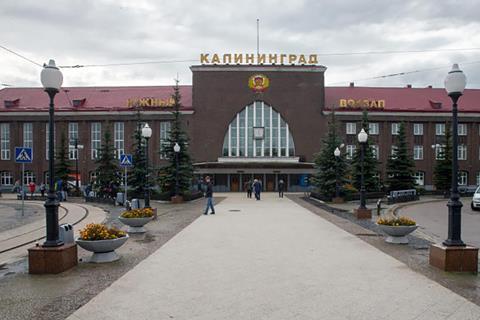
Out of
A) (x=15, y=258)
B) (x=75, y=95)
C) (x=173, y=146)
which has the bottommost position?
(x=15, y=258)

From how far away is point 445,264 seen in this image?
843cm

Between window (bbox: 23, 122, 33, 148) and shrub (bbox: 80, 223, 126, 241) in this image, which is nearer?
shrub (bbox: 80, 223, 126, 241)

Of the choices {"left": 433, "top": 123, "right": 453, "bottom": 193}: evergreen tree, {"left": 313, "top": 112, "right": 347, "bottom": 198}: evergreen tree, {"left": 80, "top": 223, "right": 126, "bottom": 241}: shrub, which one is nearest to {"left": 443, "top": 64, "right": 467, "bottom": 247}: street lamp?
{"left": 80, "top": 223, "right": 126, "bottom": 241}: shrub

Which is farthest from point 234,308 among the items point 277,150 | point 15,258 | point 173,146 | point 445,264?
point 277,150

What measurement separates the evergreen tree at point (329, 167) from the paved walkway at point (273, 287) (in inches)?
828

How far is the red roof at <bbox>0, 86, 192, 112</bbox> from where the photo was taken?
58906 mm

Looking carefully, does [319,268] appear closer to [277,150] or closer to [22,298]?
[22,298]

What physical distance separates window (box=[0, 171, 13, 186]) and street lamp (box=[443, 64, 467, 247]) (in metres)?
58.9

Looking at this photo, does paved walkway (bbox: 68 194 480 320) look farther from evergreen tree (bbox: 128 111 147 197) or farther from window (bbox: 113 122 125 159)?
window (bbox: 113 122 125 159)

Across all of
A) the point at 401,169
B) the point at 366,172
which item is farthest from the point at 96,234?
the point at 401,169

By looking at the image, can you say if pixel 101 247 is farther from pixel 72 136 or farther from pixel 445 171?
pixel 72 136

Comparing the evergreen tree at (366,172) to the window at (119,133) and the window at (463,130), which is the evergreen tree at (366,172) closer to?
the window at (463,130)

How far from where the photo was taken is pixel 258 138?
58250 millimetres

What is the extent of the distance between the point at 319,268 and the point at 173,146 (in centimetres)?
2514
